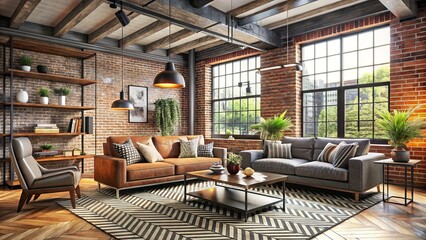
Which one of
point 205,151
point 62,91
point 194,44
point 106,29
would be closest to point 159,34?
point 194,44

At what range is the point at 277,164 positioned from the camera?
194 inches

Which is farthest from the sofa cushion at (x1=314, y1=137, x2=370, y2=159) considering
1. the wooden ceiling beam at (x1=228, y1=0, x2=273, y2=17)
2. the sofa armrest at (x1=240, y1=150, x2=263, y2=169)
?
the wooden ceiling beam at (x1=228, y1=0, x2=273, y2=17)

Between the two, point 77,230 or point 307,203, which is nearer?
point 77,230

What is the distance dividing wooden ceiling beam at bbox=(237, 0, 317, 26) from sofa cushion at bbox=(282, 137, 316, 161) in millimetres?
2330

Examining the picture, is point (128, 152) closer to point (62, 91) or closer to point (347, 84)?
point (62, 91)

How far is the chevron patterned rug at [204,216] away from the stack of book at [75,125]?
6.30 feet

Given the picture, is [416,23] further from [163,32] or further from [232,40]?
[163,32]

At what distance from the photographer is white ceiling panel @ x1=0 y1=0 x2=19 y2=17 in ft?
15.6

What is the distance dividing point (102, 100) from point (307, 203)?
5.03 m

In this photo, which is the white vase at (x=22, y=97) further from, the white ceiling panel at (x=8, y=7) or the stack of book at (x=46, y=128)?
the white ceiling panel at (x=8, y=7)

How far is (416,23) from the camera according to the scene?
482 centimetres

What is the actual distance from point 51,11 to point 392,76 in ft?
20.1

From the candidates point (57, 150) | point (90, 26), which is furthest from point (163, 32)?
point (57, 150)

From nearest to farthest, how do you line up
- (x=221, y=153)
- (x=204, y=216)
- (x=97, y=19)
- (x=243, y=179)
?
(x=204, y=216)
(x=243, y=179)
(x=97, y=19)
(x=221, y=153)
